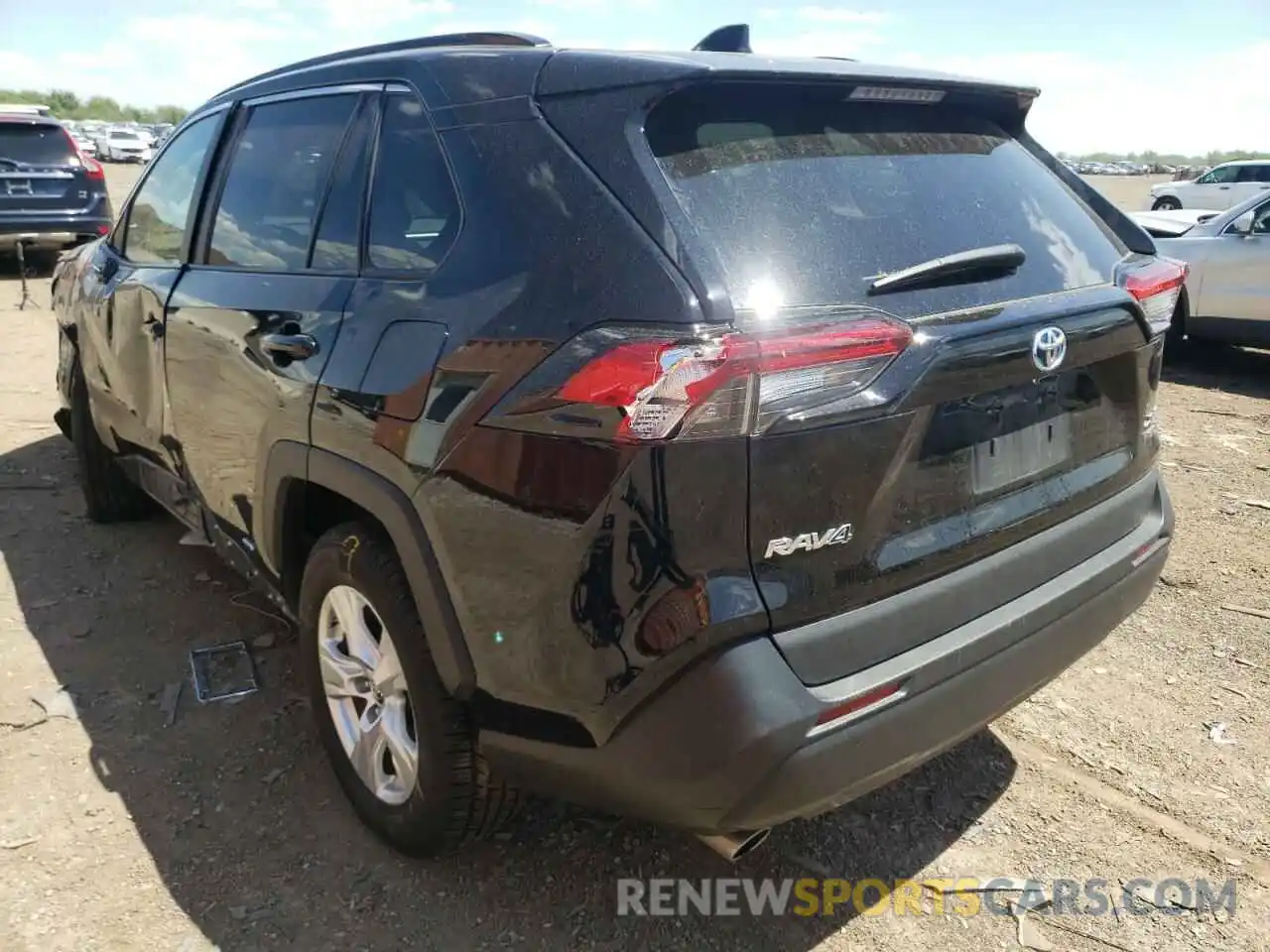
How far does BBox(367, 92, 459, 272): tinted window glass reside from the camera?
7.22ft

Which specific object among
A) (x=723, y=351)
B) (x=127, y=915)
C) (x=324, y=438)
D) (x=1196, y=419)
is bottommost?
(x=1196, y=419)

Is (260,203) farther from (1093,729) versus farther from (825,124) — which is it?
(1093,729)

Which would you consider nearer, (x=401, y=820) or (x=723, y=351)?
(x=723, y=351)

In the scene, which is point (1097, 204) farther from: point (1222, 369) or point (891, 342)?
point (1222, 369)

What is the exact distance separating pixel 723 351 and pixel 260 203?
6.29 feet

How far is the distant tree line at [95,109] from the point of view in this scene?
88.0 metres

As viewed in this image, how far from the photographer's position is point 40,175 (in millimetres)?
11570

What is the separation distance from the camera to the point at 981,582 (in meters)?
2.07

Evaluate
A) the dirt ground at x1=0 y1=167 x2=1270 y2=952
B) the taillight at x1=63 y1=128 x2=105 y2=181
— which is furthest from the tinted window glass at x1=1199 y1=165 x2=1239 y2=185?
the dirt ground at x1=0 y1=167 x2=1270 y2=952

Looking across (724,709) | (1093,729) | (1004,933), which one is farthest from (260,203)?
(1093,729)

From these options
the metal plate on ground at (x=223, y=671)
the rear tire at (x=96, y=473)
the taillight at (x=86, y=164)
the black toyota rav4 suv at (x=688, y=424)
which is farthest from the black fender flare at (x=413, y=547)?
the taillight at (x=86, y=164)

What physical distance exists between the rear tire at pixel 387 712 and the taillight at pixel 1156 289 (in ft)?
6.06

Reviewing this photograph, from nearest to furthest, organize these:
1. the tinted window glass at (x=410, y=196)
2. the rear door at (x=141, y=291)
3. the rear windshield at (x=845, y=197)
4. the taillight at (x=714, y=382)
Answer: the taillight at (x=714, y=382) → the rear windshield at (x=845, y=197) → the tinted window glass at (x=410, y=196) → the rear door at (x=141, y=291)

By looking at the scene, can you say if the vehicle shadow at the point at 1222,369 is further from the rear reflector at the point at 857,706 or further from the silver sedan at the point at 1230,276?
the rear reflector at the point at 857,706
